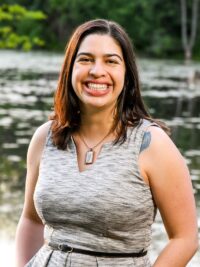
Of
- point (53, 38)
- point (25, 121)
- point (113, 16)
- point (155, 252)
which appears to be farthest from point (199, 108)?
point (53, 38)

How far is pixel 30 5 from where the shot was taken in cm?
6950

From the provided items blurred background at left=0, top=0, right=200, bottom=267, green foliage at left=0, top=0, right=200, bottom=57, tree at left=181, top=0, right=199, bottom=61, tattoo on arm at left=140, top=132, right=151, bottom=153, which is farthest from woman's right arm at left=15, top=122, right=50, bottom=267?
tree at left=181, top=0, right=199, bottom=61

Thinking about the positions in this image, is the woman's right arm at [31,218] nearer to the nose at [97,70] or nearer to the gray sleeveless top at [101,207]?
the gray sleeveless top at [101,207]

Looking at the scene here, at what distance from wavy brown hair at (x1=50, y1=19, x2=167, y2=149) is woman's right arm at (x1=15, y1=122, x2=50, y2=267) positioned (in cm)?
6

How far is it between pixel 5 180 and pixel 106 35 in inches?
300

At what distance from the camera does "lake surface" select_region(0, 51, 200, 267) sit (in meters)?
8.34

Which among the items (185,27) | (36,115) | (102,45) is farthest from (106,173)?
(185,27)

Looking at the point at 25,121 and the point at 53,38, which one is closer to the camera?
the point at 25,121

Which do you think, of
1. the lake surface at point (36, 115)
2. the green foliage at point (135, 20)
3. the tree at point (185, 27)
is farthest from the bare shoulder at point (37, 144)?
the tree at point (185, 27)

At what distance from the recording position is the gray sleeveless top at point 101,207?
2.61m

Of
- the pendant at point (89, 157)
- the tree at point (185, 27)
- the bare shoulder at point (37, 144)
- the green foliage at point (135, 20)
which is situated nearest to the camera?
the pendant at point (89, 157)

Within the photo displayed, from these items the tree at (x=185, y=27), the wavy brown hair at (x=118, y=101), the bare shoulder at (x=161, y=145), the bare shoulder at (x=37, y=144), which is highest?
the wavy brown hair at (x=118, y=101)

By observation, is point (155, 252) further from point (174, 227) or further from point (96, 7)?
point (96, 7)

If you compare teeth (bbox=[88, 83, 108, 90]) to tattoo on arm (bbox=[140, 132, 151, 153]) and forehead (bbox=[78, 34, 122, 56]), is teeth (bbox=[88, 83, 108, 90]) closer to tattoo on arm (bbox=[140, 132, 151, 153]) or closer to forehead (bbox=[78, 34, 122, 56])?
forehead (bbox=[78, 34, 122, 56])
